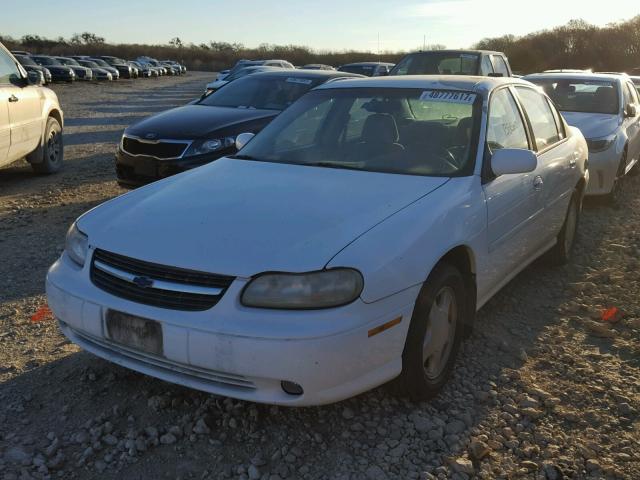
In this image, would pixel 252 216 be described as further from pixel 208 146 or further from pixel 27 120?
pixel 27 120

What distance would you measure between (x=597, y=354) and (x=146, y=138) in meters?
4.89

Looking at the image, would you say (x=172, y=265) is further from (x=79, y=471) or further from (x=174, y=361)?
(x=79, y=471)

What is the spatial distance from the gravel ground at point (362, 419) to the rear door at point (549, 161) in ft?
2.23

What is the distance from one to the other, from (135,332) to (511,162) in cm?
213

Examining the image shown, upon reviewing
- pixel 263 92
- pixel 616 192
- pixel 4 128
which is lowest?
pixel 616 192

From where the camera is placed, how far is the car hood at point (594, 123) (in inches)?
294

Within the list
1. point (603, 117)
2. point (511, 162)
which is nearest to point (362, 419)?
point (511, 162)

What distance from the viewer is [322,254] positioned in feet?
8.68

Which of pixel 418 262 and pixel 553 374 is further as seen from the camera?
pixel 553 374

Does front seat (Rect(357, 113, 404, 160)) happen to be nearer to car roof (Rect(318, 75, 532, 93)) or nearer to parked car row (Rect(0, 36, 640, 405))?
parked car row (Rect(0, 36, 640, 405))

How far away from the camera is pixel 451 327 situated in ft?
10.8

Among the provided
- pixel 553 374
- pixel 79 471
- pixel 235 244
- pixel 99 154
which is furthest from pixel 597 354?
pixel 99 154

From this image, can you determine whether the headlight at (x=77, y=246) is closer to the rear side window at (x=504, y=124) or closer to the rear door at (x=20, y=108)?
the rear side window at (x=504, y=124)

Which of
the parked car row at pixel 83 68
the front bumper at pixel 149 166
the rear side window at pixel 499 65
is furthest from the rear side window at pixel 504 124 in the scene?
the parked car row at pixel 83 68
